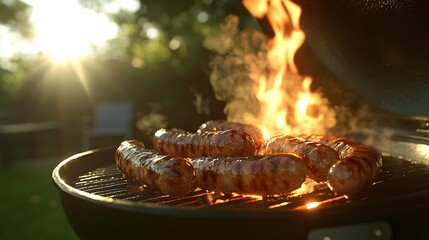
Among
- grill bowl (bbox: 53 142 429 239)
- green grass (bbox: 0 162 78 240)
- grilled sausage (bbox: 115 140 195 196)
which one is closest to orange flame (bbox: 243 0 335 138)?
grilled sausage (bbox: 115 140 195 196)

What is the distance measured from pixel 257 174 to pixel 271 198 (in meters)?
0.23

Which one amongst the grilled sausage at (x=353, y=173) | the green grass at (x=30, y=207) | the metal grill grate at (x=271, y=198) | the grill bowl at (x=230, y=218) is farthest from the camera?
the green grass at (x=30, y=207)

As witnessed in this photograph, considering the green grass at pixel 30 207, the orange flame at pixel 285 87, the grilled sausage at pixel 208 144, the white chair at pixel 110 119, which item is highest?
the orange flame at pixel 285 87

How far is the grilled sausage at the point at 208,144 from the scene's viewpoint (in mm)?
2578

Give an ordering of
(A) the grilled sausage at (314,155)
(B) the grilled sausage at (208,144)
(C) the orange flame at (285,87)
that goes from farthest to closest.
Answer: (C) the orange flame at (285,87), (B) the grilled sausage at (208,144), (A) the grilled sausage at (314,155)

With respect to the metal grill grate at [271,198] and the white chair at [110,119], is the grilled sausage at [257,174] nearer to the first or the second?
the metal grill grate at [271,198]

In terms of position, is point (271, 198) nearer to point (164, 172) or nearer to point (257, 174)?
point (257, 174)

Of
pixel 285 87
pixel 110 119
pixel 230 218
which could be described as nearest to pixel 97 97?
pixel 110 119

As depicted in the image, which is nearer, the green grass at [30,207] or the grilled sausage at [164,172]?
the grilled sausage at [164,172]

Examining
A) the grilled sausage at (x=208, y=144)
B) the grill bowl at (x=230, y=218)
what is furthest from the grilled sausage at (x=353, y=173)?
the grilled sausage at (x=208, y=144)

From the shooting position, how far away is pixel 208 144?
2637 millimetres

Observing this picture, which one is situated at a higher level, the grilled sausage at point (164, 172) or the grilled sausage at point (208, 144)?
the grilled sausage at point (208, 144)

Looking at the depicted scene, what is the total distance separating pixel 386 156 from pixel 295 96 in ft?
3.53

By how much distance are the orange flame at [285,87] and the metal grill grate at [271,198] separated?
1.16 m
